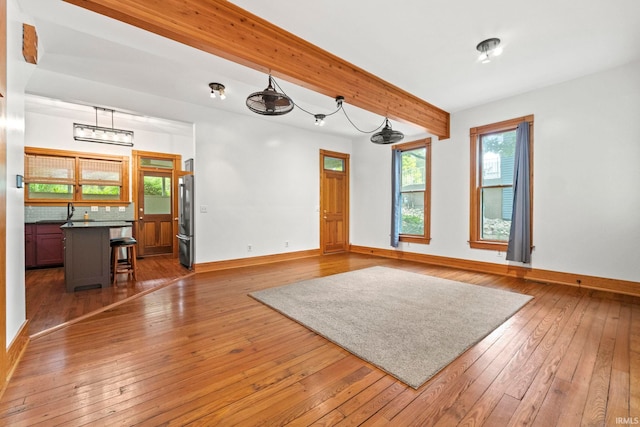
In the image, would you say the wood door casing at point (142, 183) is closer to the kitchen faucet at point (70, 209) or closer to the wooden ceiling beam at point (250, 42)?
the kitchen faucet at point (70, 209)

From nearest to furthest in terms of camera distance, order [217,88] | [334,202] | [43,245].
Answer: [217,88] → [43,245] → [334,202]

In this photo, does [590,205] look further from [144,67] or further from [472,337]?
[144,67]

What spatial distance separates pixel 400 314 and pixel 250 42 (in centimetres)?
320

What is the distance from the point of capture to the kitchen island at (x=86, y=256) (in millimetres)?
3715

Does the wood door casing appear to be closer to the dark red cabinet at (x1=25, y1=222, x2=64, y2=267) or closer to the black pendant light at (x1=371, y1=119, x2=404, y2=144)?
the dark red cabinet at (x1=25, y1=222, x2=64, y2=267)

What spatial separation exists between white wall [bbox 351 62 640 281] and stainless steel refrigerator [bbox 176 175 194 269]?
5.20 metres

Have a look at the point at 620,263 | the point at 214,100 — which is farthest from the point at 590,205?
the point at 214,100

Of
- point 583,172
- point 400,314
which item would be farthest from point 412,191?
point 400,314

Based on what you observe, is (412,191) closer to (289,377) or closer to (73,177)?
(289,377)

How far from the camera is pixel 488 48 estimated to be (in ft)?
10.2

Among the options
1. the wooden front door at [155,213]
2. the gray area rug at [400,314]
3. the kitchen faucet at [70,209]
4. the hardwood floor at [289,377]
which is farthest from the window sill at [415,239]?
the kitchen faucet at [70,209]

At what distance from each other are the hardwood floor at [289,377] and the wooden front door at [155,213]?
4.05 m

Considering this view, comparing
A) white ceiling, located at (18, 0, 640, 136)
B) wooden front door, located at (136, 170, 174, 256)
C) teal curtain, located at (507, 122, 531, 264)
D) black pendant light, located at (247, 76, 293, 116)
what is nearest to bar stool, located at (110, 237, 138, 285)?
wooden front door, located at (136, 170, 174, 256)

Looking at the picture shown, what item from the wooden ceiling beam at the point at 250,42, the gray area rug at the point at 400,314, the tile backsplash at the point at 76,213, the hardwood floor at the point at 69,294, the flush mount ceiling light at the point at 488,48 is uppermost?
the flush mount ceiling light at the point at 488,48
